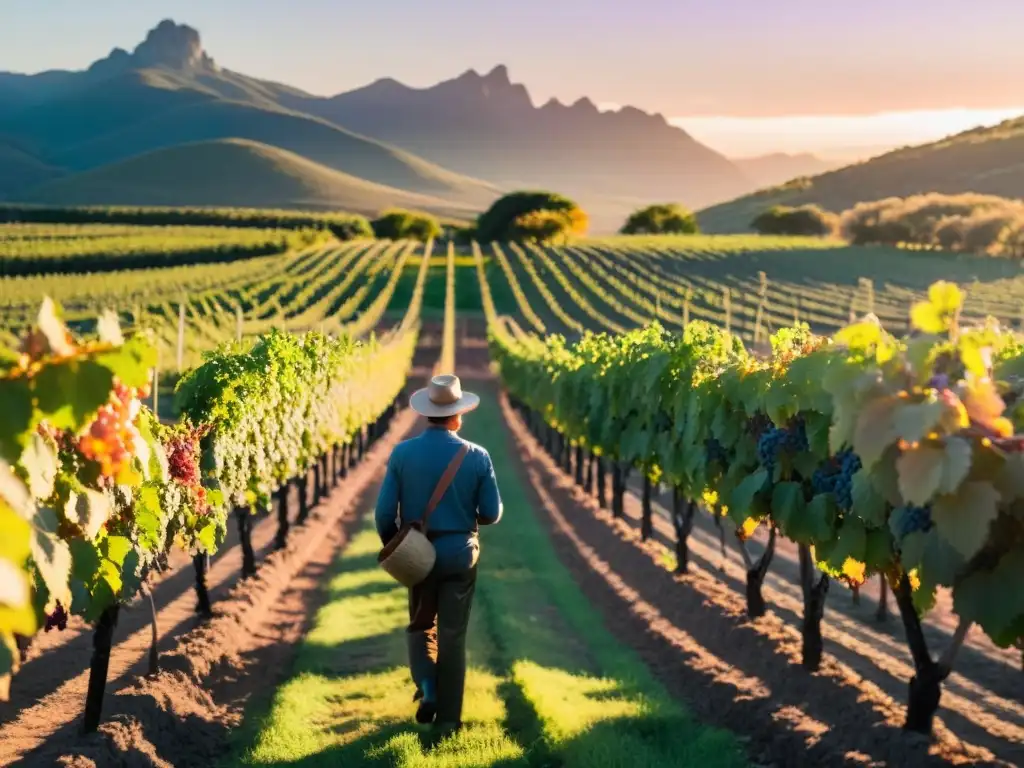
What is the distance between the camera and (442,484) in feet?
23.8

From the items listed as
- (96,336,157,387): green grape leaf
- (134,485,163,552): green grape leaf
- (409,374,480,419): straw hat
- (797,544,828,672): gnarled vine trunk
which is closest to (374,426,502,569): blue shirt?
(409,374,480,419): straw hat

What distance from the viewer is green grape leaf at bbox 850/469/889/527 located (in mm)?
5770

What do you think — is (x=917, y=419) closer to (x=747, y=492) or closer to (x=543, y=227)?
(x=747, y=492)

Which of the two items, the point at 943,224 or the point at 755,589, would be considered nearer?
the point at 755,589

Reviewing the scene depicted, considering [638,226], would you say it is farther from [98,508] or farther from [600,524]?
[98,508]

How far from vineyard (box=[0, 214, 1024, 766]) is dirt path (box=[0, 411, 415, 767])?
1.6 inches

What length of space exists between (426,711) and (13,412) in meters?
4.64

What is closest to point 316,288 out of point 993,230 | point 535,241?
point 535,241

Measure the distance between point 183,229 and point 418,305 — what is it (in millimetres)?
52510

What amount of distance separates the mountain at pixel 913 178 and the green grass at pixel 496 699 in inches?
5743

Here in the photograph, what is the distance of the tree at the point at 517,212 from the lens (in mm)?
123812

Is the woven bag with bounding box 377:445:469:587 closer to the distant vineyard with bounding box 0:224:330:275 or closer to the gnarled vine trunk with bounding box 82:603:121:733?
the gnarled vine trunk with bounding box 82:603:121:733

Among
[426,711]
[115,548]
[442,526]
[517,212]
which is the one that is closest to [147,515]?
[115,548]

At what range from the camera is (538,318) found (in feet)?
215
